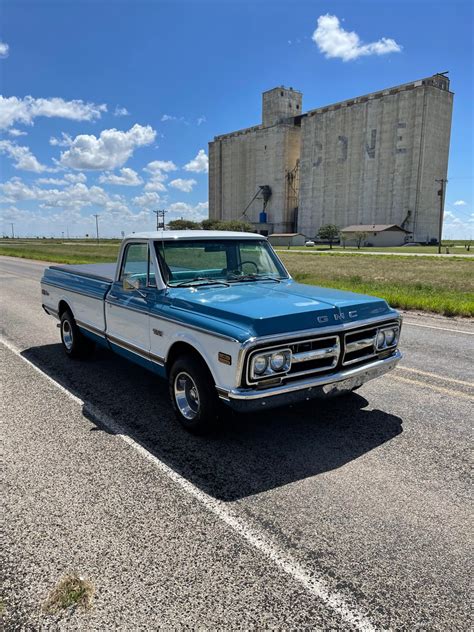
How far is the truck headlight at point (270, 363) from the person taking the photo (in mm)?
3762

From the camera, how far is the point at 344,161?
94375 mm

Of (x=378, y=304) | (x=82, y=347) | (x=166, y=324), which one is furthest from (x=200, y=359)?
(x=82, y=347)

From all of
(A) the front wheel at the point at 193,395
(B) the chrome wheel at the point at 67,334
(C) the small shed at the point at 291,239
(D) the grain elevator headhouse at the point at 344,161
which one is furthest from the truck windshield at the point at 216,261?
(C) the small shed at the point at 291,239

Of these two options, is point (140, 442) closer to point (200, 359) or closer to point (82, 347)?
point (200, 359)

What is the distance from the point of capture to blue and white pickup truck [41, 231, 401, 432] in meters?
3.85

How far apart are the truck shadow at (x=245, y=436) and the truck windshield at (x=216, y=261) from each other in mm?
1496

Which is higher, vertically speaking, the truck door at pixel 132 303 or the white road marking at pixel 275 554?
the truck door at pixel 132 303

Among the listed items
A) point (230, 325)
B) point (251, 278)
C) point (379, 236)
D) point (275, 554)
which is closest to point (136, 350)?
point (251, 278)

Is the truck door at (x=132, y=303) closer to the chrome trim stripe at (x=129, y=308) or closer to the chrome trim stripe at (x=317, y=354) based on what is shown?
the chrome trim stripe at (x=129, y=308)

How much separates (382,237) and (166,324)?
274ft

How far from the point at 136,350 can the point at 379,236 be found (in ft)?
272

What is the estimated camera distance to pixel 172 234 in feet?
17.8

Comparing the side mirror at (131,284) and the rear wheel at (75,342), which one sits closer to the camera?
the side mirror at (131,284)

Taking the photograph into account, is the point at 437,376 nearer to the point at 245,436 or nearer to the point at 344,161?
the point at 245,436
